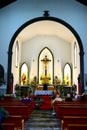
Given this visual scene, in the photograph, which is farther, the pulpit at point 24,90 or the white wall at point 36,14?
the pulpit at point 24,90

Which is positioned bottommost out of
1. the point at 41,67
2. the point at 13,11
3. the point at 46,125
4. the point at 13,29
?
the point at 46,125

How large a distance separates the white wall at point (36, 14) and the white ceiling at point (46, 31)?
11.1ft

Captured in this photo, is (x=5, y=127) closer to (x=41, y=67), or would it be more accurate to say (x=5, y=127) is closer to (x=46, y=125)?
(x=46, y=125)

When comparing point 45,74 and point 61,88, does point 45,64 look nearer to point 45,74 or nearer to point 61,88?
point 45,74

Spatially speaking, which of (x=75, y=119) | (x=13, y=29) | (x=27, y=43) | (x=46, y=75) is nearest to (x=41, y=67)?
(x=46, y=75)

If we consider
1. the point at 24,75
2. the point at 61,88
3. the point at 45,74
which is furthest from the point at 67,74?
the point at 24,75

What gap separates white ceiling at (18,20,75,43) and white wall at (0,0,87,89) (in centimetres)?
338

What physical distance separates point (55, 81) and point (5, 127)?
18033 mm

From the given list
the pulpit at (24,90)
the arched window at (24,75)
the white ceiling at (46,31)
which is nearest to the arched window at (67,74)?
the white ceiling at (46,31)

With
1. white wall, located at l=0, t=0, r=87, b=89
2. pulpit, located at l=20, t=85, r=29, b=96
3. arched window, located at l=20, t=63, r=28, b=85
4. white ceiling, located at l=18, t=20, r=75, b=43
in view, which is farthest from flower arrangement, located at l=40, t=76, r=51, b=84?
white wall, located at l=0, t=0, r=87, b=89

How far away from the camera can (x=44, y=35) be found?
25922 mm

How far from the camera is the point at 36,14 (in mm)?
18047

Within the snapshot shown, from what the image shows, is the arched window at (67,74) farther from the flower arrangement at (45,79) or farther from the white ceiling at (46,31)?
the white ceiling at (46,31)

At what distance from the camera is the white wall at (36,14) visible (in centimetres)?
1797
